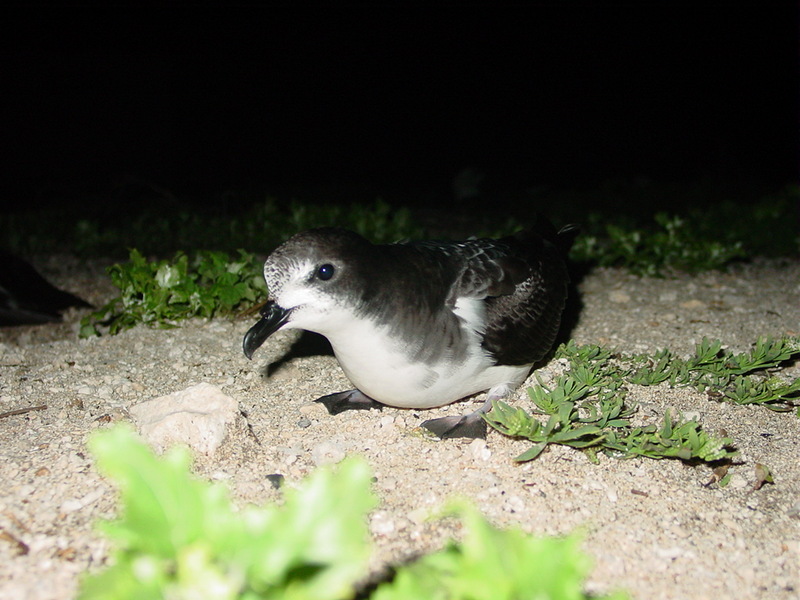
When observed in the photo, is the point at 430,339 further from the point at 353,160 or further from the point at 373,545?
the point at 353,160

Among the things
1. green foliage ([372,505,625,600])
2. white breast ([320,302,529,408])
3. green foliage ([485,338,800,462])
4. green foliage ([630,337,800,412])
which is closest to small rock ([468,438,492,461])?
green foliage ([485,338,800,462])

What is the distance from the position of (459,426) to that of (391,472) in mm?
475

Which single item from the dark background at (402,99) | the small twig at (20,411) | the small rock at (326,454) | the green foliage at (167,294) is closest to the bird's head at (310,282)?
the small rock at (326,454)

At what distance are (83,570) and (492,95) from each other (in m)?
13.1

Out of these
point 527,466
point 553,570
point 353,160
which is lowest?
point 353,160

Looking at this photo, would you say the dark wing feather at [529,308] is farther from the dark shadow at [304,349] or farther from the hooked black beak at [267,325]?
the dark shadow at [304,349]

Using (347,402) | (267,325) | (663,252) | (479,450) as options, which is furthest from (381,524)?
(663,252)

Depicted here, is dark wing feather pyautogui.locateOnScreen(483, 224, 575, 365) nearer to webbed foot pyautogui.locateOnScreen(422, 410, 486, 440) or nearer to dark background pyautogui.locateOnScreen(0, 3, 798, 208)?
webbed foot pyautogui.locateOnScreen(422, 410, 486, 440)

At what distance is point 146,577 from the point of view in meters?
1.27

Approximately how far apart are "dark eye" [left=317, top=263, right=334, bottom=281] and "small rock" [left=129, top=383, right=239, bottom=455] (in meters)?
0.71

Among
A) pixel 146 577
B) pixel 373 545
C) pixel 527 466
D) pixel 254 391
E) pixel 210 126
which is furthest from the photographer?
pixel 210 126

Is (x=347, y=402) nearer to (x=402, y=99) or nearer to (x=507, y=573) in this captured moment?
(x=507, y=573)

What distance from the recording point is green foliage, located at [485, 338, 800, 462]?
278 centimetres

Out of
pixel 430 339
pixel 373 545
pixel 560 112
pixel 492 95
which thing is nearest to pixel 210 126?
pixel 492 95
